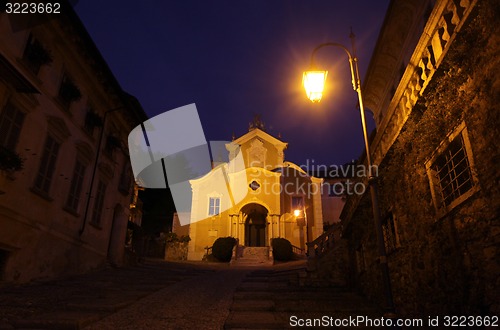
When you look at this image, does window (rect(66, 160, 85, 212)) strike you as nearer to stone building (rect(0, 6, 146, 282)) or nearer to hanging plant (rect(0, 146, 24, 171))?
stone building (rect(0, 6, 146, 282))

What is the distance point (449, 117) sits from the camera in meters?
6.14

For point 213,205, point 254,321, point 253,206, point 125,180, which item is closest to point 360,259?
point 254,321

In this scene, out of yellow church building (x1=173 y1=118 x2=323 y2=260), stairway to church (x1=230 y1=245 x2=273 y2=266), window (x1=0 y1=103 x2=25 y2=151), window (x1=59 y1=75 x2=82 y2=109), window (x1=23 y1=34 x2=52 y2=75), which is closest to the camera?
window (x1=0 y1=103 x2=25 y2=151)

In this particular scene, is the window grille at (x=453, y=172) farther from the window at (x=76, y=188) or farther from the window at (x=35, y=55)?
the window at (x=76, y=188)

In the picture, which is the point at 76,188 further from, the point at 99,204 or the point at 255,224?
the point at 255,224

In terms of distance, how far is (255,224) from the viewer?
33625 mm

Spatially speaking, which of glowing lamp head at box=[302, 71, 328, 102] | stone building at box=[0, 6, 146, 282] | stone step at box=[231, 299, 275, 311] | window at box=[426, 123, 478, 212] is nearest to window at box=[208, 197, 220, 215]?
stone building at box=[0, 6, 146, 282]

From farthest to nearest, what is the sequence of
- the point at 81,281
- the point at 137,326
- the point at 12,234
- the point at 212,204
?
the point at 212,204, the point at 81,281, the point at 12,234, the point at 137,326

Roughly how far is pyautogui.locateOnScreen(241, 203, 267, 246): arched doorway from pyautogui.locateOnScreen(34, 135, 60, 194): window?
831 inches

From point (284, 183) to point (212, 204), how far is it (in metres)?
7.07

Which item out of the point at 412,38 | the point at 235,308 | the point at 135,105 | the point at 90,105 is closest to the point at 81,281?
the point at 235,308

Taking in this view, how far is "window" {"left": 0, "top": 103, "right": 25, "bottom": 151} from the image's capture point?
999 cm

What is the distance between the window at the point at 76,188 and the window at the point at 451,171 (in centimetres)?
1224

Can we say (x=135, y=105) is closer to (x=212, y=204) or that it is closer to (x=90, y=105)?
(x=90, y=105)
